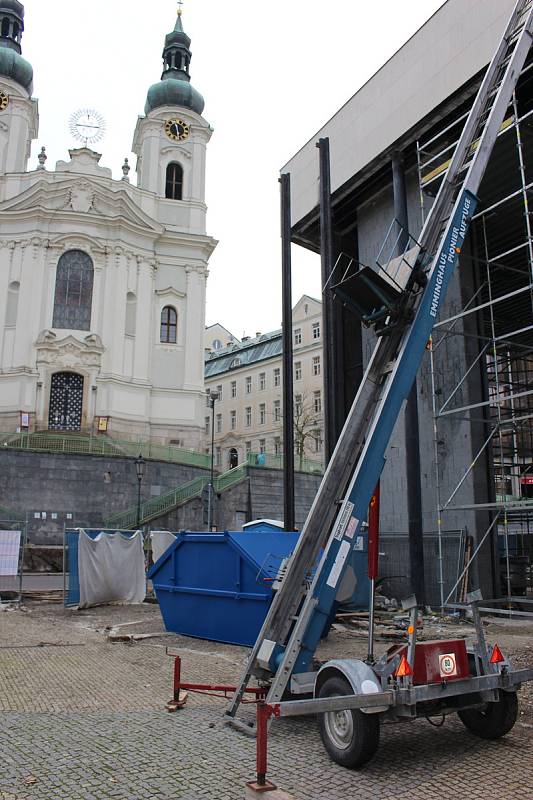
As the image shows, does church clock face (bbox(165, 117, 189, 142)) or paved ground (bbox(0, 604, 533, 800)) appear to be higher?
church clock face (bbox(165, 117, 189, 142))

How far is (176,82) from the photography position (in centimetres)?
4916

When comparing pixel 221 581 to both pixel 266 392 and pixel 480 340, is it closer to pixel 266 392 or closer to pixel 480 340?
pixel 480 340

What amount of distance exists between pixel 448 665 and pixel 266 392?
60.1 m

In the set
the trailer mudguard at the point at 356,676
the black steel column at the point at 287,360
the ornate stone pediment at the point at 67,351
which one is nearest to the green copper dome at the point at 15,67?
the ornate stone pediment at the point at 67,351

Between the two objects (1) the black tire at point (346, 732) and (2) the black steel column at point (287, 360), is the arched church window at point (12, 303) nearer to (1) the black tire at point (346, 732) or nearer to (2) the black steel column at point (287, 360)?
(2) the black steel column at point (287, 360)

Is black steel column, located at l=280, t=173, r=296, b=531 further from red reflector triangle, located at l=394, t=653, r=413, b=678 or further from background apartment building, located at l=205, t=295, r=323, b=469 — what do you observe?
background apartment building, located at l=205, t=295, r=323, b=469

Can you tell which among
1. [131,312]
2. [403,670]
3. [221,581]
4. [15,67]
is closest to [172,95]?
[15,67]

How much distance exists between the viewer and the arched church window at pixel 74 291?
4247 cm

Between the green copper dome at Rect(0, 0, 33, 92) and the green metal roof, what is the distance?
99.3 feet

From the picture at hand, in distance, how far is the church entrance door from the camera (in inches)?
1598

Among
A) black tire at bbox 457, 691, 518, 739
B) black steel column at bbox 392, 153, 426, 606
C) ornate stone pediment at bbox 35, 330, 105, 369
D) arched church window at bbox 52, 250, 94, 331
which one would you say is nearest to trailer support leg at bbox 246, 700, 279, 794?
black tire at bbox 457, 691, 518, 739

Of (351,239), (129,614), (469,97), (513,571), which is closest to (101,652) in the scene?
(129,614)

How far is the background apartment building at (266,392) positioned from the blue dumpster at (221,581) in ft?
133

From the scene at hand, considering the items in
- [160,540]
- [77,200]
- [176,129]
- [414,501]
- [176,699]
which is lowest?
[176,699]
